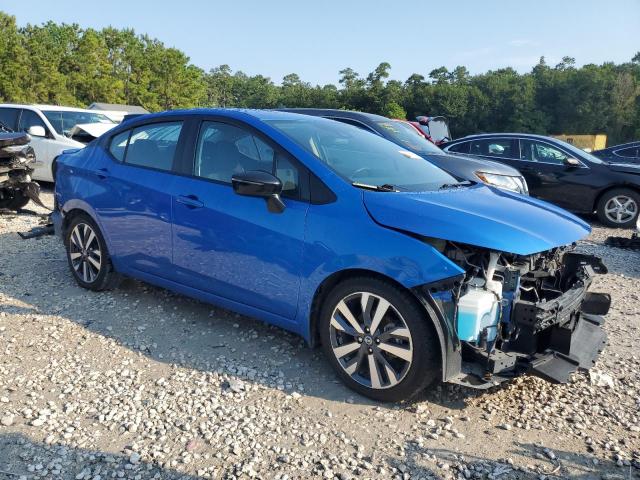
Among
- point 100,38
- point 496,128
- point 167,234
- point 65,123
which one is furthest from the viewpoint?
point 496,128

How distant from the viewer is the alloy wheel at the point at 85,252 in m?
4.86

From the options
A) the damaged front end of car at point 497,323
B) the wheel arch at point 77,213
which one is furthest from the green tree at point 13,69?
the damaged front end of car at point 497,323

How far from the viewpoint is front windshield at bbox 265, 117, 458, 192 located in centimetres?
366

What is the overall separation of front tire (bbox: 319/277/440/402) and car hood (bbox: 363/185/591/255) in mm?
394

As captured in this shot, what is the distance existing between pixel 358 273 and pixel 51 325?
2.59m

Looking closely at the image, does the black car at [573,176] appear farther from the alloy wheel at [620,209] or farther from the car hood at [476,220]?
the car hood at [476,220]

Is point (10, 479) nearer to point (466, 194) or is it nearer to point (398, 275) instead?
point (398, 275)

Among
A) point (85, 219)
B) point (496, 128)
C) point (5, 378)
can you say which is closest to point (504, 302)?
point (5, 378)

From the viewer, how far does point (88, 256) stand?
16.2 ft

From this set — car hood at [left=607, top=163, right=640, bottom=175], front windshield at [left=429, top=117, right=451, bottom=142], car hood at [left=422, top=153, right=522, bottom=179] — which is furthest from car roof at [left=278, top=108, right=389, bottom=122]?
front windshield at [left=429, top=117, right=451, bottom=142]

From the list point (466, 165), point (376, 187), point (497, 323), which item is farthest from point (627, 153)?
point (497, 323)

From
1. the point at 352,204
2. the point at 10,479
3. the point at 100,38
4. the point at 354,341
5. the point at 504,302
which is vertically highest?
the point at 100,38

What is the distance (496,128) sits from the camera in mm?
73000

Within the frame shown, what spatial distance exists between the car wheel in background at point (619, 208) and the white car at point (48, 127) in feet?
29.2
